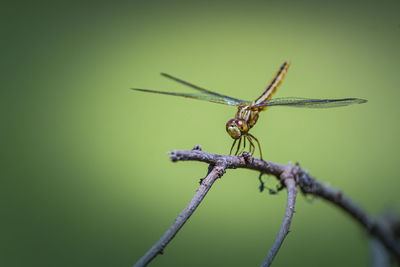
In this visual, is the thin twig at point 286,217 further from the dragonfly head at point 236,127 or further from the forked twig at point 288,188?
the dragonfly head at point 236,127

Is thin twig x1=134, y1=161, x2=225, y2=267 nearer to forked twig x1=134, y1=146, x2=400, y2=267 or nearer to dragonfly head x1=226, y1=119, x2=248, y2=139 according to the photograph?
forked twig x1=134, y1=146, x2=400, y2=267

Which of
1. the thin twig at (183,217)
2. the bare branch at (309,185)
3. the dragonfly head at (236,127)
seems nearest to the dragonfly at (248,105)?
the dragonfly head at (236,127)

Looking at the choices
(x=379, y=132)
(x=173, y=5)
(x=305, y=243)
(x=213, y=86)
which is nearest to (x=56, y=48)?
(x=173, y=5)

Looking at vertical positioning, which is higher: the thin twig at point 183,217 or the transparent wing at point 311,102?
the transparent wing at point 311,102

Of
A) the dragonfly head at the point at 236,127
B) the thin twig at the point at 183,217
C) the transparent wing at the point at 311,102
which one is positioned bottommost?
the thin twig at the point at 183,217

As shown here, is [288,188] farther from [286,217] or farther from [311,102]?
[311,102]

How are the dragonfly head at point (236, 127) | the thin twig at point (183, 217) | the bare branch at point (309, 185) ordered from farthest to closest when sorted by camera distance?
the dragonfly head at point (236, 127) → the bare branch at point (309, 185) → the thin twig at point (183, 217)

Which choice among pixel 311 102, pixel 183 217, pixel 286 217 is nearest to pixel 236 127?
pixel 311 102

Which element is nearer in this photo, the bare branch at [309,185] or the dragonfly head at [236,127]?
the bare branch at [309,185]
